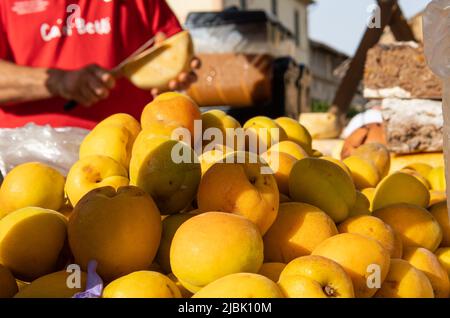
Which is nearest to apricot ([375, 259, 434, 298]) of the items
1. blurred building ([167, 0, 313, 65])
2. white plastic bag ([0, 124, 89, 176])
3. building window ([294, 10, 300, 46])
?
white plastic bag ([0, 124, 89, 176])

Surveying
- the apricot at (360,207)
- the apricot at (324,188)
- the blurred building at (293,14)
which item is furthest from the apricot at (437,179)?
the blurred building at (293,14)

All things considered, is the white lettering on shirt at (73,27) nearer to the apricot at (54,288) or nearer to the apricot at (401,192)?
the apricot at (401,192)

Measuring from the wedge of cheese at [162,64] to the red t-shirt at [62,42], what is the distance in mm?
169

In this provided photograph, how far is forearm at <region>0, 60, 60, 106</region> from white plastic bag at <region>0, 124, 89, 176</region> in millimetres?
230

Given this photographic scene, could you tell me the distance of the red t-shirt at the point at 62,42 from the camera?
2.42m

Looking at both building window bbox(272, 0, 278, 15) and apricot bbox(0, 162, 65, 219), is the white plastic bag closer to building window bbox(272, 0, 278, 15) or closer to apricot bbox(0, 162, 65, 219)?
apricot bbox(0, 162, 65, 219)

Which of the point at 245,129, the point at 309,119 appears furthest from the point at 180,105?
the point at 309,119

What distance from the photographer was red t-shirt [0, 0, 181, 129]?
242 centimetres

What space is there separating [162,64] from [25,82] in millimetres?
597

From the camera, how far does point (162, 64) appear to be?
8.34 feet

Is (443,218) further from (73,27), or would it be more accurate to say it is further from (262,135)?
(73,27)

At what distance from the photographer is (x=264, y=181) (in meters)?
1.15

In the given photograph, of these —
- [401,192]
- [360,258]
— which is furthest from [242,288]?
[401,192]
